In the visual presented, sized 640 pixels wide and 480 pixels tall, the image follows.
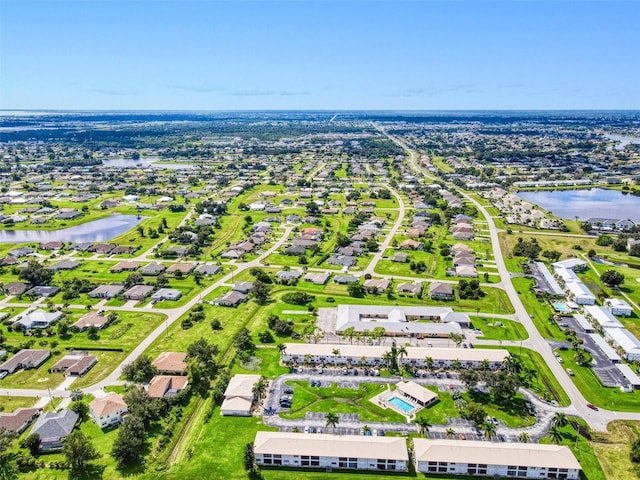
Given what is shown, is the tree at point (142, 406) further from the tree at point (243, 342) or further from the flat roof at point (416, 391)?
the flat roof at point (416, 391)

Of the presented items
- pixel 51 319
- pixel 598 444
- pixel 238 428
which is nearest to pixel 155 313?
pixel 51 319

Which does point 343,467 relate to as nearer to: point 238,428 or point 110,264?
point 238,428

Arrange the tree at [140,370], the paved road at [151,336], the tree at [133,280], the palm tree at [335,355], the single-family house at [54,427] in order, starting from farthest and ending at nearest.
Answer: the tree at [133,280] < the palm tree at [335,355] < the tree at [140,370] < the paved road at [151,336] < the single-family house at [54,427]

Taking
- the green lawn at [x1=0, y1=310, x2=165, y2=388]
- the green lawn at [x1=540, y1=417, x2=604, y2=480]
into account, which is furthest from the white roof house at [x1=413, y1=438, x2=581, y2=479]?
the green lawn at [x1=0, y1=310, x2=165, y2=388]

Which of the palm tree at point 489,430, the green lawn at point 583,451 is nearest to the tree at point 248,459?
the palm tree at point 489,430

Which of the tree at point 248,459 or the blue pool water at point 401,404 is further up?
the tree at point 248,459

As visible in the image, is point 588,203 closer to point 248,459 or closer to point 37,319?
point 248,459
